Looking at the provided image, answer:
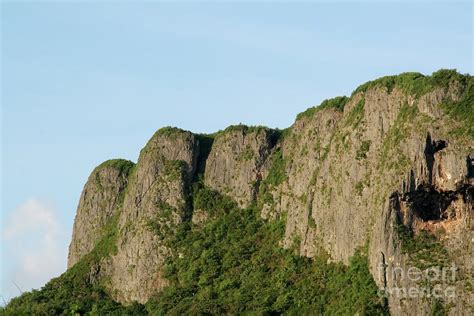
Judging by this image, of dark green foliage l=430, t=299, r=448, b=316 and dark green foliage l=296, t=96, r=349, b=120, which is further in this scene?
dark green foliage l=296, t=96, r=349, b=120

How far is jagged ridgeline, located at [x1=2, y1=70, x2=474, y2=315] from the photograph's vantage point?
3686 inches

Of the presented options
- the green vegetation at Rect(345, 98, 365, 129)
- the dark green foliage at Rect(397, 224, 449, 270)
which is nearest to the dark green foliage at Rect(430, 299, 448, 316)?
the dark green foliage at Rect(397, 224, 449, 270)

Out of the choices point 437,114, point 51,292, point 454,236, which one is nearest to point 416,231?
point 454,236

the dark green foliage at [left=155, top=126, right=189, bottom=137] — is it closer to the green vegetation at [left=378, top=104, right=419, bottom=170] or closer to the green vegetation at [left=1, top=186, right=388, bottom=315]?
the green vegetation at [left=1, top=186, right=388, bottom=315]

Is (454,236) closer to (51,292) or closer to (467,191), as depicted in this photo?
(467,191)

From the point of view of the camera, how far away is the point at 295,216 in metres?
112

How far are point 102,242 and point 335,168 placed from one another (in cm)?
3121

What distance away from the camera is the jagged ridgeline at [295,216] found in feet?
307

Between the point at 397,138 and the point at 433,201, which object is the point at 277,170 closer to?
the point at 397,138

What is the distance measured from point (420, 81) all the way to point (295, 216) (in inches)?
748

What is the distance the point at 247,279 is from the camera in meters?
110

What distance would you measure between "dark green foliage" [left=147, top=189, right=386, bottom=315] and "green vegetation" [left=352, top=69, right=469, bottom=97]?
46.5 feet

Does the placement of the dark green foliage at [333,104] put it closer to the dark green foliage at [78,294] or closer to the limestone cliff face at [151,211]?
the limestone cliff face at [151,211]

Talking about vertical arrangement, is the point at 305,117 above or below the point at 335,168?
above
